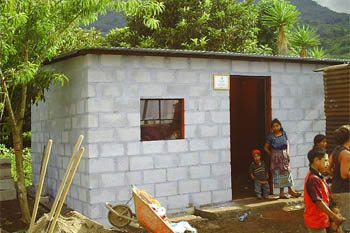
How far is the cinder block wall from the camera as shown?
7324 millimetres

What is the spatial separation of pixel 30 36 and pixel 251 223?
4.74 m

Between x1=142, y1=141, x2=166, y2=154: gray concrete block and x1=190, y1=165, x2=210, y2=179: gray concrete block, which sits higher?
x1=142, y1=141, x2=166, y2=154: gray concrete block

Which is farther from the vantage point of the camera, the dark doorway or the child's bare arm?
the dark doorway

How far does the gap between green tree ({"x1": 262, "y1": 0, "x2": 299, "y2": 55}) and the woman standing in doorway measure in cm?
1320

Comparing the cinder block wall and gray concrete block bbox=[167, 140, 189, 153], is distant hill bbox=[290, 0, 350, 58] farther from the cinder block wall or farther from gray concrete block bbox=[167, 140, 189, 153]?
gray concrete block bbox=[167, 140, 189, 153]

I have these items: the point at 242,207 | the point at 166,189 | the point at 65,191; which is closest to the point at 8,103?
the point at 166,189

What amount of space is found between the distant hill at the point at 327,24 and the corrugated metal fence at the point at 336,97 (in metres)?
9.54

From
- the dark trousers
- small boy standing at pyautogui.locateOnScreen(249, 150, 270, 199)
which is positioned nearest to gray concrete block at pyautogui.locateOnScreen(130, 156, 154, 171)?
small boy standing at pyautogui.locateOnScreen(249, 150, 270, 199)

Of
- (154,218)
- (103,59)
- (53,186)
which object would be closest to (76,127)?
(103,59)

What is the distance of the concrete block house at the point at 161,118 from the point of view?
7348 millimetres

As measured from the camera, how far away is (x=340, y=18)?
49.1 m

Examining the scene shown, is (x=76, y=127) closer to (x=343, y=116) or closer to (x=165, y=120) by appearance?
(x=165, y=120)

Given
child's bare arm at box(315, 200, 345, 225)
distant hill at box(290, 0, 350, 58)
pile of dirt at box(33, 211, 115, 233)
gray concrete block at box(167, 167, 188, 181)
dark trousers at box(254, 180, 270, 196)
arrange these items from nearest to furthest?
child's bare arm at box(315, 200, 345, 225)
pile of dirt at box(33, 211, 115, 233)
gray concrete block at box(167, 167, 188, 181)
dark trousers at box(254, 180, 270, 196)
distant hill at box(290, 0, 350, 58)

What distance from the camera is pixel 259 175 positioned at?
8.76 meters
